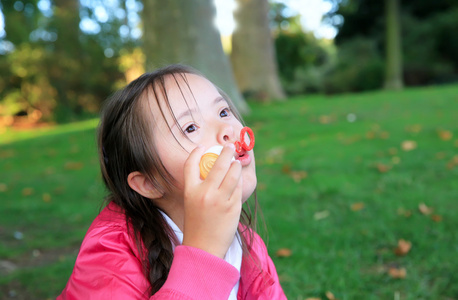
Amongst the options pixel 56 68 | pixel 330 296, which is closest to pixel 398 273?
pixel 330 296

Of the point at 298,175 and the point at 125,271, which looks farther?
the point at 298,175

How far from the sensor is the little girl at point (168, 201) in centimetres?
114

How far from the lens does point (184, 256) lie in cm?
114

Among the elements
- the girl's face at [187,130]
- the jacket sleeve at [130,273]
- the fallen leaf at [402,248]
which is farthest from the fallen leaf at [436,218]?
the jacket sleeve at [130,273]

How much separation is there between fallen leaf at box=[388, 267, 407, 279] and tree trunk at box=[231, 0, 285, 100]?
10672 millimetres

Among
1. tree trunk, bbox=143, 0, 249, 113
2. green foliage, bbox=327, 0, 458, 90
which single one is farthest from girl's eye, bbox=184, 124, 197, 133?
green foliage, bbox=327, 0, 458, 90

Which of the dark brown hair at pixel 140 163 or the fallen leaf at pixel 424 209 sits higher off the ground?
the dark brown hair at pixel 140 163

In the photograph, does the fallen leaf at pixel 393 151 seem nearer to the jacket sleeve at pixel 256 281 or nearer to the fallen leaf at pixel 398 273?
the fallen leaf at pixel 398 273

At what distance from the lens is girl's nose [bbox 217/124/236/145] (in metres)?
1.32

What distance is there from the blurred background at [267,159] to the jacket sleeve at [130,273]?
0.71 m

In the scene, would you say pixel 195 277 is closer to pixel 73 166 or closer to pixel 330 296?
pixel 330 296

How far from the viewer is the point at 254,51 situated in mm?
13508

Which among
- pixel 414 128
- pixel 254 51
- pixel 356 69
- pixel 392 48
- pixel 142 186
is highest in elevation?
pixel 142 186

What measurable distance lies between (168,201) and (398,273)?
5.27ft
